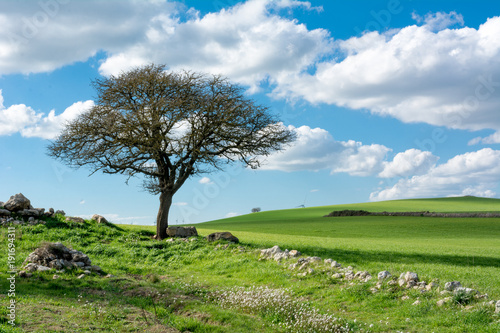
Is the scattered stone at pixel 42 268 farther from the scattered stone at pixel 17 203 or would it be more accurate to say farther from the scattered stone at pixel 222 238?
the scattered stone at pixel 17 203

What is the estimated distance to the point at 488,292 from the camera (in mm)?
12758

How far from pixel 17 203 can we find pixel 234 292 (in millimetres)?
21664

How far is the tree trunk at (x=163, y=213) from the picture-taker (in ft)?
97.1

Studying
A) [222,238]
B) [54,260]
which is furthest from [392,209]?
[54,260]

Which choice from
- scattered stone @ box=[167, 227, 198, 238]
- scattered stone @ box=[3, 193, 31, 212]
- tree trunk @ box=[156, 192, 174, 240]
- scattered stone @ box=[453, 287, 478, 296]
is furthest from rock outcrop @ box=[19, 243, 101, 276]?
scattered stone @ box=[453, 287, 478, 296]

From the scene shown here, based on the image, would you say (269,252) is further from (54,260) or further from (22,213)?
(22,213)

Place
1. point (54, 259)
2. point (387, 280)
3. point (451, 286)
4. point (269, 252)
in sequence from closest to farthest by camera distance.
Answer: point (451, 286) < point (387, 280) < point (54, 259) < point (269, 252)

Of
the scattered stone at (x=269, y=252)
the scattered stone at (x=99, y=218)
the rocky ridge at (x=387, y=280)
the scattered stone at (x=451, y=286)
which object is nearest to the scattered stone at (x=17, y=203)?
the scattered stone at (x=99, y=218)

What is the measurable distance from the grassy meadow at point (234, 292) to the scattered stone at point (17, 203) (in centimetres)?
366

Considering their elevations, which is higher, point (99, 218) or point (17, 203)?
point (17, 203)

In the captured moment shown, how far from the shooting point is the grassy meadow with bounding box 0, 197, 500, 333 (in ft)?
36.1

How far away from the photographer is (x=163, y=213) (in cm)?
2977

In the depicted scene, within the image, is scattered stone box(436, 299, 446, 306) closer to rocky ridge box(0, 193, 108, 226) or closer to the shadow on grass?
the shadow on grass

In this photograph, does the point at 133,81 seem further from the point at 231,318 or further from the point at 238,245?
the point at 231,318
